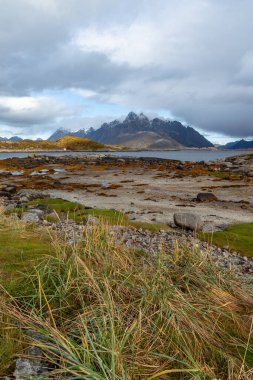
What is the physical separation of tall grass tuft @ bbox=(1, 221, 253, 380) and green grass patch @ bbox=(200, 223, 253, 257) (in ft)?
21.7

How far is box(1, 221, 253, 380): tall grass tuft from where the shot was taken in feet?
14.4

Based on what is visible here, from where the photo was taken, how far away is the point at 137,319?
519 cm

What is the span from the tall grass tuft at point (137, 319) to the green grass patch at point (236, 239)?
6605 mm

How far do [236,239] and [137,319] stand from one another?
453 inches

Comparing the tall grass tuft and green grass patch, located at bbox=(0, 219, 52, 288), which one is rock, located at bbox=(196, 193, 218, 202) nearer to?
green grass patch, located at bbox=(0, 219, 52, 288)

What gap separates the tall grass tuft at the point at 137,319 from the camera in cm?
439

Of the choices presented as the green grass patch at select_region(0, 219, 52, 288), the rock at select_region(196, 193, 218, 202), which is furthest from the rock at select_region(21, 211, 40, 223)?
the rock at select_region(196, 193, 218, 202)

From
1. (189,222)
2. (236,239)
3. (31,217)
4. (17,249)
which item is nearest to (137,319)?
(17,249)

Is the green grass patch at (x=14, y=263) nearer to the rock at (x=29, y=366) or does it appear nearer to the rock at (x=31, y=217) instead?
the rock at (x=29, y=366)

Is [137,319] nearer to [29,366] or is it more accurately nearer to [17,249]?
[29,366]

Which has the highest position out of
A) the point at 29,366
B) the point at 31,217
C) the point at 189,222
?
the point at 29,366

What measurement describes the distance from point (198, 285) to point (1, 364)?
14.4 ft

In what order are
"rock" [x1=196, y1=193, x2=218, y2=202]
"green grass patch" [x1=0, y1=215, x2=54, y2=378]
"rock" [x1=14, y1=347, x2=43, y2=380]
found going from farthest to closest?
1. "rock" [x1=196, y1=193, x2=218, y2=202]
2. "green grass patch" [x1=0, y1=215, x2=54, y2=378]
3. "rock" [x1=14, y1=347, x2=43, y2=380]

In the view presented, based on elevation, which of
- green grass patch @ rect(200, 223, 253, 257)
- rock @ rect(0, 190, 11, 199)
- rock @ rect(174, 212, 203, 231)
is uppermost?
rock @ rect(174, 212, 203, 231)
